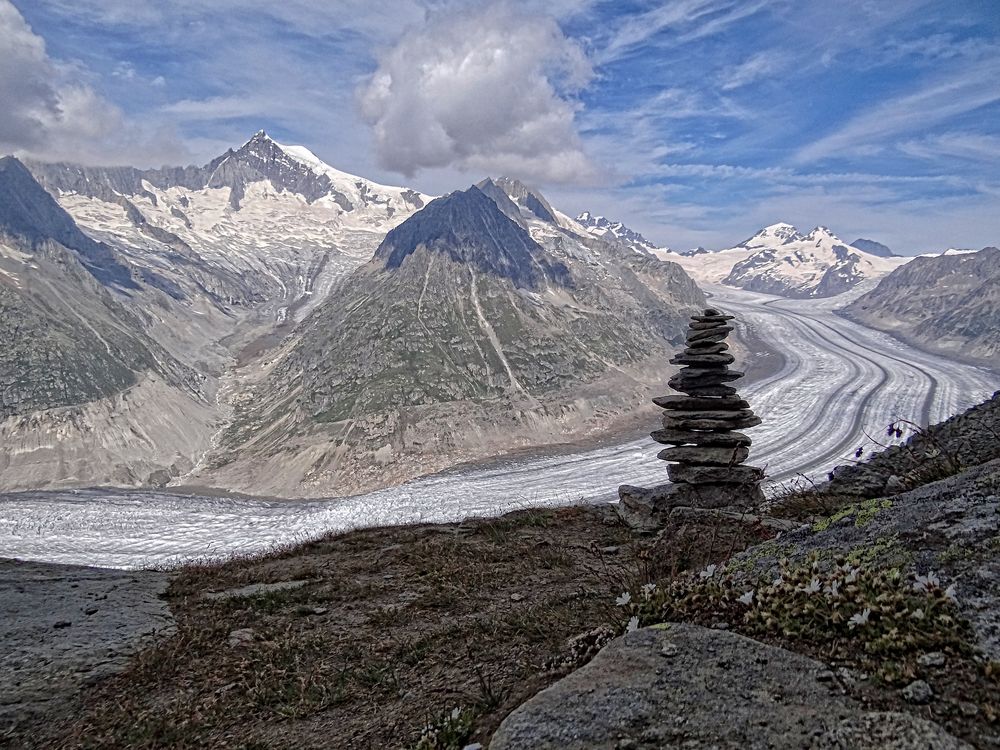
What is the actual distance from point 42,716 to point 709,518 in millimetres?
9759

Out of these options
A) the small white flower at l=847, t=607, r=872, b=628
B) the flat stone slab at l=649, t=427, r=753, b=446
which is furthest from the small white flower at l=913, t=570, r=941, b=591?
the flat stone slab at l=649, t=427, r=753, b=446

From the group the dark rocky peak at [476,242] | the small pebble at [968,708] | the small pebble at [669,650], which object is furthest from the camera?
the dark rocky peak at [476,242]

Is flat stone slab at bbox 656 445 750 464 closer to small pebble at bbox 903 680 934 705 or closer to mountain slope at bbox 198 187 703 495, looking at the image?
small pebble at bbox 903 680 934 705

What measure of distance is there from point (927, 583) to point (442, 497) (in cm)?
5799

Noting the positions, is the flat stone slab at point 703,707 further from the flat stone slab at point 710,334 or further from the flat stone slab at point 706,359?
the flat stone slab at point 710,334

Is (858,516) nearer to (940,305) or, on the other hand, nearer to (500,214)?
(500,214)

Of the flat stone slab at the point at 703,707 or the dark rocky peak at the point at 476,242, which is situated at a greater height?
the dark rocky peak at the point at 476,242

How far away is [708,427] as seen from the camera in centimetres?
2252

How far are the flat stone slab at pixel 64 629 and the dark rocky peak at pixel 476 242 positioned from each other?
139 meters

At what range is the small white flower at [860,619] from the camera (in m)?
4.33

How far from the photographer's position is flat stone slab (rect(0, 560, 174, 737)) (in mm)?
6934

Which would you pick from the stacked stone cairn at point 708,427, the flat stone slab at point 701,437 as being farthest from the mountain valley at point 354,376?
the stacked stone cairn at point 708,427

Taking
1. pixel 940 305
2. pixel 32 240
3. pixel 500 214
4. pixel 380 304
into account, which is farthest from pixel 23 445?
pixel 940 305

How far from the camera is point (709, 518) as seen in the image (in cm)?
1117
